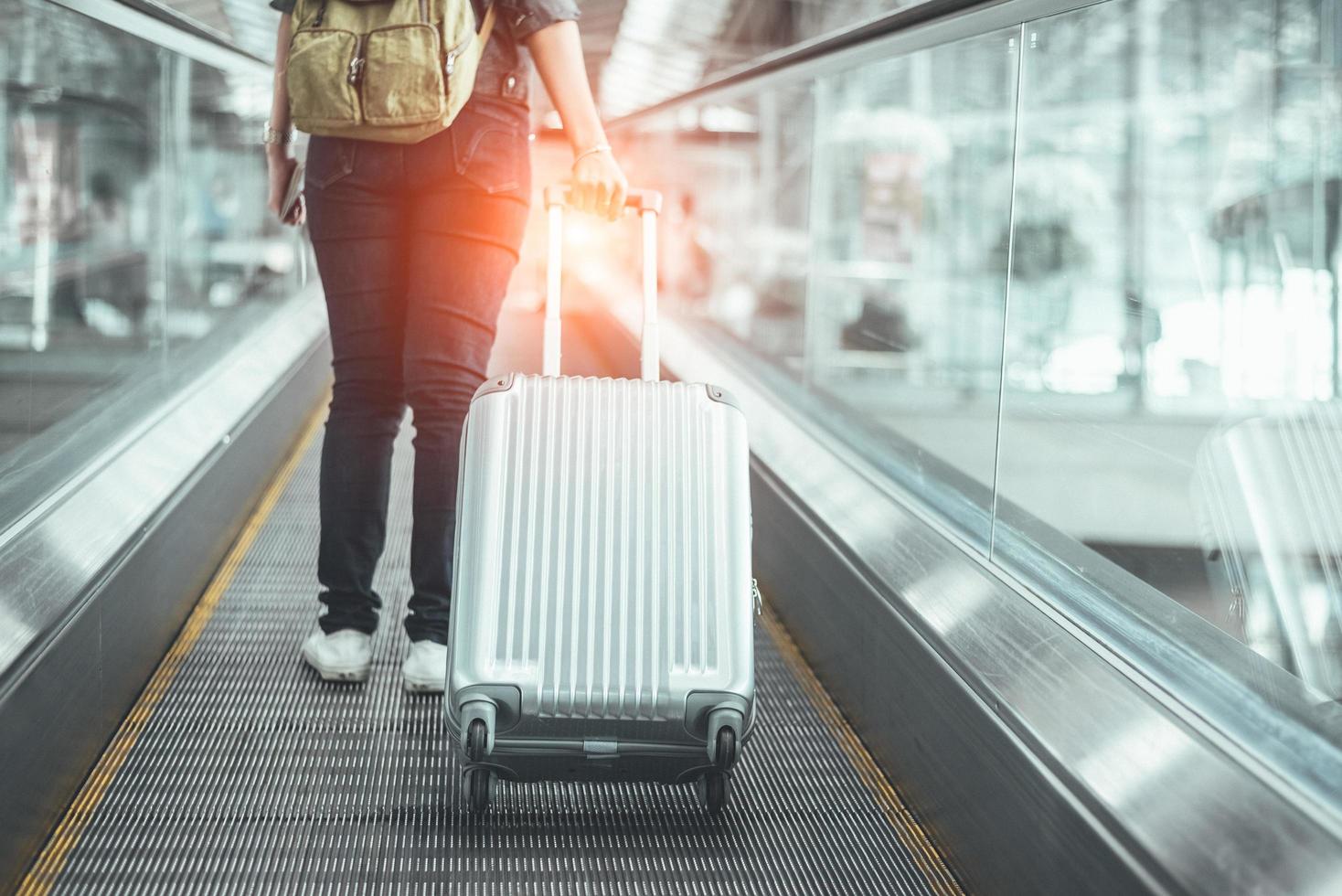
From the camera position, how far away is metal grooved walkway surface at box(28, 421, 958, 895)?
5.64 feet

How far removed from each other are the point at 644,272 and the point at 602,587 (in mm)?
561

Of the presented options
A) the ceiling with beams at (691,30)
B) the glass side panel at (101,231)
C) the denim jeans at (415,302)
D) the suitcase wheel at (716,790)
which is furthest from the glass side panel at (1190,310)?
the ceiling with beams at (691,30)

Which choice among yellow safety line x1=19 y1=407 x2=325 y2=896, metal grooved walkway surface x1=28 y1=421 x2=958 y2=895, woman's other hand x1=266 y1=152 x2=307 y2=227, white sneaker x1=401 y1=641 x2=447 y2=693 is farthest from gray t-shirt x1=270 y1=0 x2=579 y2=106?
yellow safety line x1=19 y1=407 x2=325 y2=896

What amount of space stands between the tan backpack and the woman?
0.10 m

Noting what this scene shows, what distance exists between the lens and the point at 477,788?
6.10 feet

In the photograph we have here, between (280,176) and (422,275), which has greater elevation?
(280,176)

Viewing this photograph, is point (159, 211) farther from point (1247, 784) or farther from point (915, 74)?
point (1247, 784)

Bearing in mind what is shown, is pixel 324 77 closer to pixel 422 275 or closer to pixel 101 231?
pixel 422 275

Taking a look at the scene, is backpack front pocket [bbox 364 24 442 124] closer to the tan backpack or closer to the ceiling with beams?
the tan backpack

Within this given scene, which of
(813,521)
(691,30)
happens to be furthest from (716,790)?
(691,30)

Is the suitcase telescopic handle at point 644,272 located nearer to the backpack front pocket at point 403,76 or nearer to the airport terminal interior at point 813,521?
the backpack front pocket at point 403,76

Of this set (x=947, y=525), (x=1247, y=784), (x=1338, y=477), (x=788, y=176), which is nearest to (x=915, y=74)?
(x=788, y=176)

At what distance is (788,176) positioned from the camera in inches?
190

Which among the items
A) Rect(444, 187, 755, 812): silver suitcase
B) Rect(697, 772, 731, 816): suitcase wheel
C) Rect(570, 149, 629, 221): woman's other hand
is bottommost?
Rect(697, 772, 731, 816): suitcase wheel
